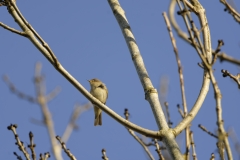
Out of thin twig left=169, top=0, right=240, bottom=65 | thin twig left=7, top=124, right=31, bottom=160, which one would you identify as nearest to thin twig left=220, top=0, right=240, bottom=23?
thin twig left=169, top=0, right=240, bottom=65

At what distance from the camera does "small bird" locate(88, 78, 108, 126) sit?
9.16 metres

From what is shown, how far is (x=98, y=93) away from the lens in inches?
360

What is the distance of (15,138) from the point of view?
3.83m

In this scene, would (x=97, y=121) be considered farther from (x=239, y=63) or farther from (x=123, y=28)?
(x=239, y=63)

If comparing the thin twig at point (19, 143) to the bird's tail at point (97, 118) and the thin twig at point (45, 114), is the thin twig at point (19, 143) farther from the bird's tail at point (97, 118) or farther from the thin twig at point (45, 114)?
the bird's tail at point (97, 118)

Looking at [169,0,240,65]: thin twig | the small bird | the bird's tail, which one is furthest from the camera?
the bird's tail

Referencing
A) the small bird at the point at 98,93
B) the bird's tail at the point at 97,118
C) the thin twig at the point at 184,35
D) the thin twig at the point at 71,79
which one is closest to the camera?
the thin twig at the point at 184,35

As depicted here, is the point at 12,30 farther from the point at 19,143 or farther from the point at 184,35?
the point at 184,35

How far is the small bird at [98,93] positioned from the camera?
30.0 feet

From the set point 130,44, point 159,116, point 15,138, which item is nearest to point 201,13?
point 130,44

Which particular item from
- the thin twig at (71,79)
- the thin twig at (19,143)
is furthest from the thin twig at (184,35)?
the thin twig at (19,143)

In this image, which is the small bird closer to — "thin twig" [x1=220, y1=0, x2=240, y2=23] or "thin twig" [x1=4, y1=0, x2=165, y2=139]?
"thin twig" [x1=4, y1=0, x2=165, y2=139]

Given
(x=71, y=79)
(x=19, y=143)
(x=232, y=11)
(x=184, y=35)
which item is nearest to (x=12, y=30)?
(x=71, y=79)

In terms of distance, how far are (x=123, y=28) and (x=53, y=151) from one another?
4.81 ft
